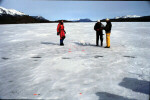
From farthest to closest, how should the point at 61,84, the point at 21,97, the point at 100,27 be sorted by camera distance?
the point at 100,27 < the point at 61,84 < the point at 21,97

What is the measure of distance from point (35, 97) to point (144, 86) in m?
2.71

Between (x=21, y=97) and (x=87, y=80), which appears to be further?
(x=87, y=80)

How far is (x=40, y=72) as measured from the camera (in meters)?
4.83

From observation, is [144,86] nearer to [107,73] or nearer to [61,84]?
[107,73]

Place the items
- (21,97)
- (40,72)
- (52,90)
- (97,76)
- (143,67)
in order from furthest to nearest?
(143,67)
(40,72)
(97,76)
(52,90)
(21,97)

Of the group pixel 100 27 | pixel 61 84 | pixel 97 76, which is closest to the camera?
pixel 61 84

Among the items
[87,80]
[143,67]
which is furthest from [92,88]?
[143,67]

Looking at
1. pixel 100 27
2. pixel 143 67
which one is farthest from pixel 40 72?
pixel 100 27

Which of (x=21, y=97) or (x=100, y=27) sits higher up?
(x=100, y=27)

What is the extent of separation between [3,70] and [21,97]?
2.35m

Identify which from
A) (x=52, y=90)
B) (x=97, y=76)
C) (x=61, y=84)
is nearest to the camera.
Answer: (x=52, y=90)

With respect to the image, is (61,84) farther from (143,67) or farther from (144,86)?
(143,67)

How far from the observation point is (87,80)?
4117mm

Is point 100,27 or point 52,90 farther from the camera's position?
point 100,27
